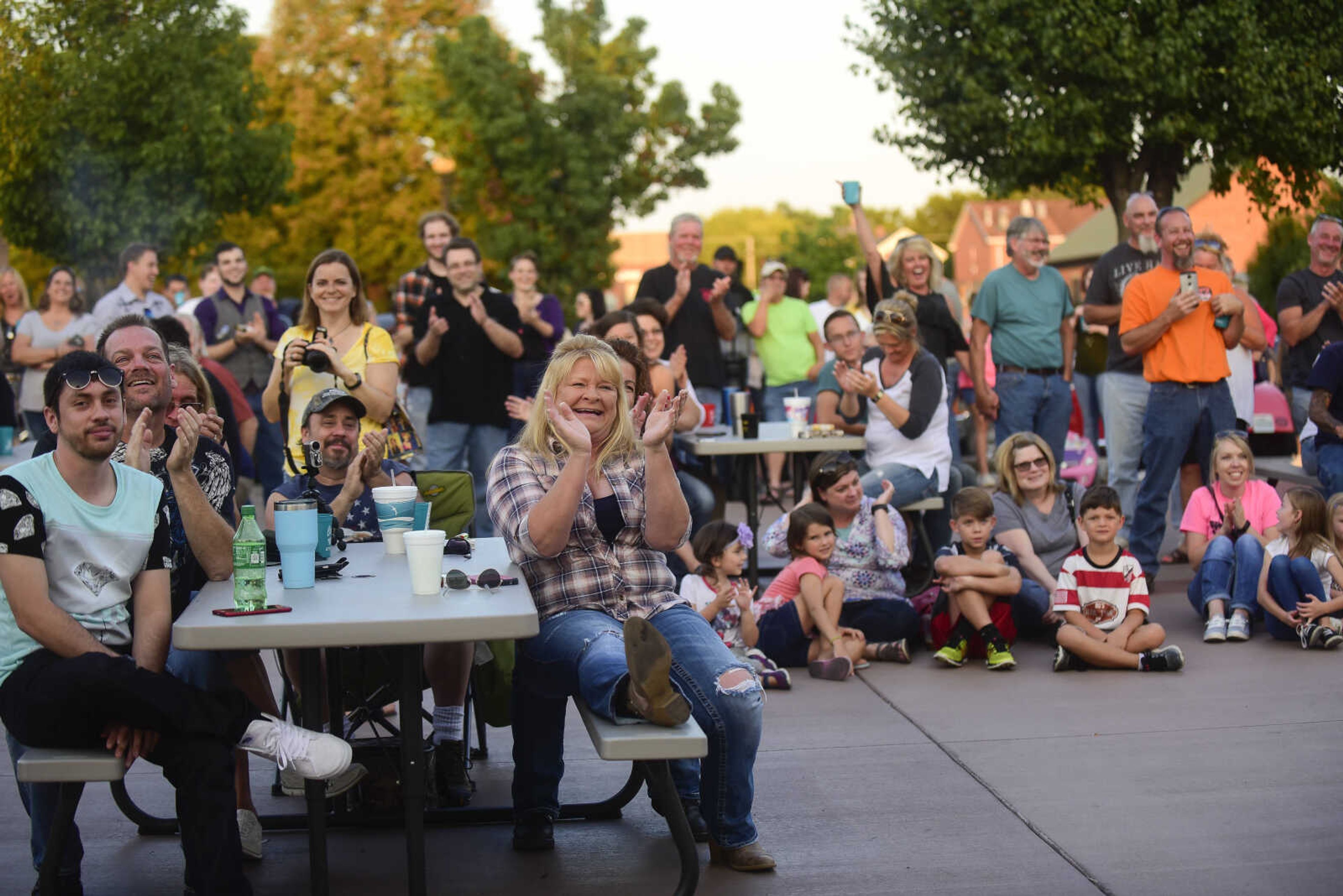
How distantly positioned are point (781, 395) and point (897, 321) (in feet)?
14.1

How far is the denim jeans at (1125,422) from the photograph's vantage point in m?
8.43

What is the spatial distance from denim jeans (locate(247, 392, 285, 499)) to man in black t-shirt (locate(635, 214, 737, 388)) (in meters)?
2.69

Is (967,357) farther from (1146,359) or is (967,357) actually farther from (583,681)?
(583,681)

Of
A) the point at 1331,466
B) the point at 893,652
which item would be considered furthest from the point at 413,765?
the point at 1331,466

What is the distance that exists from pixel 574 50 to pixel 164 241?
10.1 m

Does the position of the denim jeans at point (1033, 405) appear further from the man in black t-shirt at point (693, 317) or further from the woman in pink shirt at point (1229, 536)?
the man in black t-shirt at point (693, 317)

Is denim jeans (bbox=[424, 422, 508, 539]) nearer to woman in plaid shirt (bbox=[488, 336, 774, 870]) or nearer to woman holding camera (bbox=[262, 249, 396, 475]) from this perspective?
woman holding camera (bbox=[262, 249, 396, 475])

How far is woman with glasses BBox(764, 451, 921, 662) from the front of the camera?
6770mm

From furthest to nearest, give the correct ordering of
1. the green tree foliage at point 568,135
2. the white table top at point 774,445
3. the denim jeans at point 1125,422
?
the green tree foliage at point 568,135 → the denim jeans at point 1125,422 → the white table top at point 774,445

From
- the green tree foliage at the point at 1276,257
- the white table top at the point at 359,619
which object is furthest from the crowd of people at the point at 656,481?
the green tree foliage at the point at 1276,257

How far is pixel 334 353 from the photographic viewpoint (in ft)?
19.4

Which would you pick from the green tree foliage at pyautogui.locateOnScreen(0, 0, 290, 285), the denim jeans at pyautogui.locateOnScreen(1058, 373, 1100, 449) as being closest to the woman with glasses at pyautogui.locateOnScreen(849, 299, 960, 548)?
the denim jeans at pyautogui.locateOnScreen(1058, 373, 1100, 449)

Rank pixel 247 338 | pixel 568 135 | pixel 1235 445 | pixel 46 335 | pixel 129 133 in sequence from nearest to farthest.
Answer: pixel 1235 445 → pixel 247 338 → pixel 46 335 → pixel 129 133 → pixel 568 135

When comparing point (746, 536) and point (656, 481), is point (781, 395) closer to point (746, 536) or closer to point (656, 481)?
point (746, 536)
